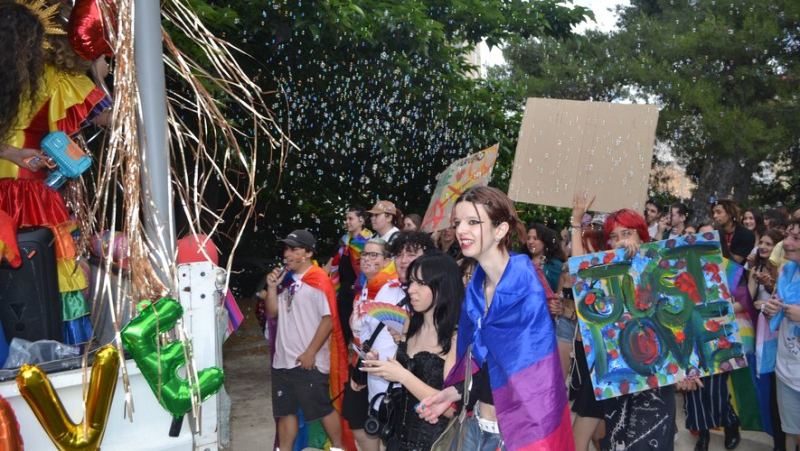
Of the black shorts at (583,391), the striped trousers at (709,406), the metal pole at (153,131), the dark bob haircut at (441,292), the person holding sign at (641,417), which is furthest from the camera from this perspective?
the striped trousers at (709,406)

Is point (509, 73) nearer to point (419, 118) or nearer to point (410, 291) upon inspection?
point (419, 118)

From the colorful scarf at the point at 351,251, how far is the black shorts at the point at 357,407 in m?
1.87

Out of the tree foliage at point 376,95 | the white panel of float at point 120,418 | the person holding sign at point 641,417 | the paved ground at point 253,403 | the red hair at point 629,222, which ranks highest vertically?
the tree foliage at point 376,95

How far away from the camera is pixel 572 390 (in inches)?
214

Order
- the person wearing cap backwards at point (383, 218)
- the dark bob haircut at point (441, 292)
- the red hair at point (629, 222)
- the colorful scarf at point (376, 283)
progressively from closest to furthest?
1. the dark bob haircut at point (441, 292)
2. the red hair at point (629, 222)
3. the colorful scarf at point (376, 283)
4. the person wearing cap backwards at point (383, 218)

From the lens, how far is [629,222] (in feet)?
15.7

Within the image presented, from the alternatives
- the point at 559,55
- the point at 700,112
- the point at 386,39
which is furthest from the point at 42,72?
the point at 559,55

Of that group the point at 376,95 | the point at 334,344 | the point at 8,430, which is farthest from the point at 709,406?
the point at 376,95

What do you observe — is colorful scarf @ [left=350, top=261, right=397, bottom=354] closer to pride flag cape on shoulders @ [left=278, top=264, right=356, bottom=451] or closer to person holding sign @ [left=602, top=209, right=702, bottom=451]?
pride flag cape on shoulders @ [left=278, top=264, right=356, bottom=451]

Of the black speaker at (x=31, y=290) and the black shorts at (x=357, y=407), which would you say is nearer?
the black speaker at (x=31, y=290)

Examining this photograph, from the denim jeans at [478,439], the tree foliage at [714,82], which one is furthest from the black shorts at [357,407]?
the tree foliage at [714,82]

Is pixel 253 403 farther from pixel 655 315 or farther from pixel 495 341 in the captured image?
pixel 495 341

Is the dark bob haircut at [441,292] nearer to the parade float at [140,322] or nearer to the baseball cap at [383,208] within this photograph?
the parade float at [140,322]

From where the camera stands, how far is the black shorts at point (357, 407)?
195 inches
